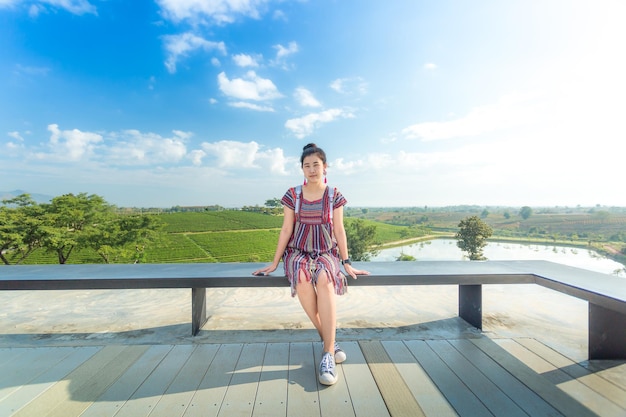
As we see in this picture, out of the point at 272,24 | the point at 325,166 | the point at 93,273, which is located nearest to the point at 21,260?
the point at 272,24

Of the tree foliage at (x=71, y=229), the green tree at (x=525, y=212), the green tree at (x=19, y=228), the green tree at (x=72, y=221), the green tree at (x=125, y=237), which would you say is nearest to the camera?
the green tree at (x=525, y=212)

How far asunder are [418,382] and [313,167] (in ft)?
4.42

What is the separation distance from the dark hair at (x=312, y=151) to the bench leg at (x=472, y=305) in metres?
1.66

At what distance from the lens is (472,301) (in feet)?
7.86

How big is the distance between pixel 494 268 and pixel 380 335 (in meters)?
0.98

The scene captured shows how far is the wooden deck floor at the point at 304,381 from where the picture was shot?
52.8 inches

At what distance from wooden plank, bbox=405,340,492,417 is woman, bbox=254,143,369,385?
503mm

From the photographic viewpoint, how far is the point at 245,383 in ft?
5.09

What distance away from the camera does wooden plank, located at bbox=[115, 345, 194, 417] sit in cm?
134

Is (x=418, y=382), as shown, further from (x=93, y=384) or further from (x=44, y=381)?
(x=44, y=381)

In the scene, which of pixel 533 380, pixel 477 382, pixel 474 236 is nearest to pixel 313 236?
pixel 477 382

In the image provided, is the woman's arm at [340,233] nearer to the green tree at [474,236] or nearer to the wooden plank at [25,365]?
the wooden plank at [25,365]

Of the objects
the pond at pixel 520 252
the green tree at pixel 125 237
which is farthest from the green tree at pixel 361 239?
the green tree at pixel 125 237

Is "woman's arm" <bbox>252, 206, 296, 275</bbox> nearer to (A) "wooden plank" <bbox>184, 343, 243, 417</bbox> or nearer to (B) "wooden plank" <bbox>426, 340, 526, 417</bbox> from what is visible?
(A) "wooden plank" <bbox>184, 343, 243, 417</bbox>
